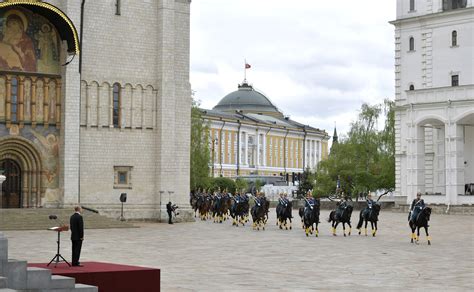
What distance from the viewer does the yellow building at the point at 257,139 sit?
131 m

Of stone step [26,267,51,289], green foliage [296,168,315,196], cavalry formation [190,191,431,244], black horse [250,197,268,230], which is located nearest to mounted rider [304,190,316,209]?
cavalry formation [190,191,431,244]

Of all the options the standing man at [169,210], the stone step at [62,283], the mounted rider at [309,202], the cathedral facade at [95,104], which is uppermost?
the cathedral facade at [95,104]

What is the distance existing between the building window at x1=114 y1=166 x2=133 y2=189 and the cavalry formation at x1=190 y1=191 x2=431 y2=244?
5691 mm

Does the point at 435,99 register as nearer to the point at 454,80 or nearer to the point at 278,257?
the point at 454,80

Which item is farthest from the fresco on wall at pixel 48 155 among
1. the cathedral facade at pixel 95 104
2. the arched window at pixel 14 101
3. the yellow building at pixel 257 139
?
the yellow building at pixel 257 139

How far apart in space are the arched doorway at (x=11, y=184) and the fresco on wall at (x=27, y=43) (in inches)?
189

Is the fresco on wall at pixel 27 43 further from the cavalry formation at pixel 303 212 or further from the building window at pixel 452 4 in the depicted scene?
the building window at pixel 452 4

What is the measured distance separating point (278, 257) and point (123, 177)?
23.4m

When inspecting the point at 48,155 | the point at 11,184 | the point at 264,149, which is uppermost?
the point at 264,149

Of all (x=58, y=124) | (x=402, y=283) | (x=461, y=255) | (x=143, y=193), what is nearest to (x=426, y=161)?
(x=143, y=193)

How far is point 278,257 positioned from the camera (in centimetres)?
2598

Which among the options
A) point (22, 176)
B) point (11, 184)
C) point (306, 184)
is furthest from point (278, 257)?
point (306, 184)

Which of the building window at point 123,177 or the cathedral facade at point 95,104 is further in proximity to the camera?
the building window at point 123,177

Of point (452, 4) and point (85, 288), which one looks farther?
point (452, 4)
